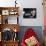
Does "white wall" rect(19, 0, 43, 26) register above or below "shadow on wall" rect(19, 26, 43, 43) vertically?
above

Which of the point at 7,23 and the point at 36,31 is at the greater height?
the point at 7,23

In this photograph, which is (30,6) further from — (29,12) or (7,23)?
(7,23)

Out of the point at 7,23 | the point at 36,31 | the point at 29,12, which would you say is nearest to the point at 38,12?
the point at 29,12

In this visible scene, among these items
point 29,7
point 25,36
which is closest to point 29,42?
point 25,36

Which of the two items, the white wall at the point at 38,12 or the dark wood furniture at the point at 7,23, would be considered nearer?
the dark wood furniture at the point at 7,23

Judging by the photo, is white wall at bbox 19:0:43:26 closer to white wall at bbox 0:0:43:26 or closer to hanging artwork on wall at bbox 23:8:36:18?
white wall at bbox 0:0:43:26

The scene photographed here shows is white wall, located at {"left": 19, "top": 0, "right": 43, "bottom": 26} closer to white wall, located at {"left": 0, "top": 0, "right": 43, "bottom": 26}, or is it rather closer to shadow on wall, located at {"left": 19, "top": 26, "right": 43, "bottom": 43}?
white wall, located at {"left": 0, "top": 0, "right": 43, "bottom": 26}

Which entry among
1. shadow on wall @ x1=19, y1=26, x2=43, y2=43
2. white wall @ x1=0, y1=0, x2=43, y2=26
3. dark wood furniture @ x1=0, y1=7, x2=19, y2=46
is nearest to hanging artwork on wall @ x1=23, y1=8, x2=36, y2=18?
white wall @ x1=0, y1=0, x2=43, y2=26

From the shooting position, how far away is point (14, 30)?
5219 mm

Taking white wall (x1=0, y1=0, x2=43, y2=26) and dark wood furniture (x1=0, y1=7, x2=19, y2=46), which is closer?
dark wood furniture (x1=0, y1=7, x2=19, y2=46)

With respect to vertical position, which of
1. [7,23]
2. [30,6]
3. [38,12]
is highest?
[30,6]

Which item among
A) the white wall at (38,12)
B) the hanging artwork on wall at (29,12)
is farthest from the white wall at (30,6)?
the hanging artwork on wall at (29,12)

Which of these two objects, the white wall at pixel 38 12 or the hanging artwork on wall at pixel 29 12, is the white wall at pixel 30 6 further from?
the hanging artwork on wall at pixel 29 12

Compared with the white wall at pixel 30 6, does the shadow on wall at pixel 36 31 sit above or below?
below
